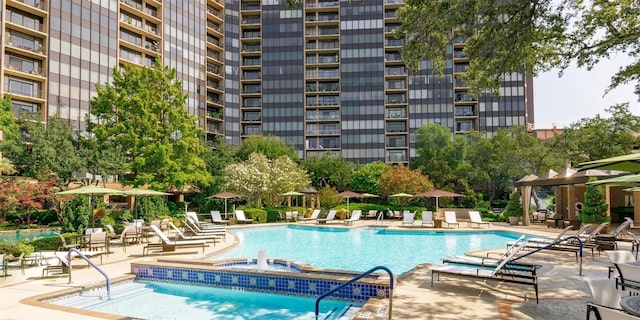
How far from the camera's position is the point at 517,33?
9945mm

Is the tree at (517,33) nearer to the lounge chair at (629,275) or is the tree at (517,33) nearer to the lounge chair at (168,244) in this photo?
the lounge chair at (629,275)

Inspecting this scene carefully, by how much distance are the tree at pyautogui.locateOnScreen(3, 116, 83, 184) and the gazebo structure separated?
1136 inches

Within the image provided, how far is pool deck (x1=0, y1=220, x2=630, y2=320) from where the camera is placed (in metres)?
6.02

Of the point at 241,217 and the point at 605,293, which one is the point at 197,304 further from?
the point at 241,217

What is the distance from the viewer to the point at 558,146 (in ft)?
113

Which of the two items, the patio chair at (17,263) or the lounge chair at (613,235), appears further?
the lounge chair at (613,235)

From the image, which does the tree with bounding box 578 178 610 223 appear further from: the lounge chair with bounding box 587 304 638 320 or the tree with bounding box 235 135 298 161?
the tree with bounding box 235 135 298 161

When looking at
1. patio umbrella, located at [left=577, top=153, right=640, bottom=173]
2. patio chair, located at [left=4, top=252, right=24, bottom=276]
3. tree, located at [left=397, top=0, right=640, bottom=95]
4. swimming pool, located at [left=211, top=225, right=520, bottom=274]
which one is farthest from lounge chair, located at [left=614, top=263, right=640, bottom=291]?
patio chair, located at [left=4, top=252, right=24, bottom=276]

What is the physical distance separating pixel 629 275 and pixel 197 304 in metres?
7.48

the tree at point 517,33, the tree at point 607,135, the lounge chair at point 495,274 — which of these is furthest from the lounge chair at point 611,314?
the tree at point 607,135

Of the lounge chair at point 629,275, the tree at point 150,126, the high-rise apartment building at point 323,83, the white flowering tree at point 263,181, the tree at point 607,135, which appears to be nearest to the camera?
the lounge chair at point 629,275

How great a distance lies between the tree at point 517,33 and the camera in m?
9.38

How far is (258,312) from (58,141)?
28.3 m

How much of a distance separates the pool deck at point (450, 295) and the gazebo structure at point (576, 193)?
334 inches
